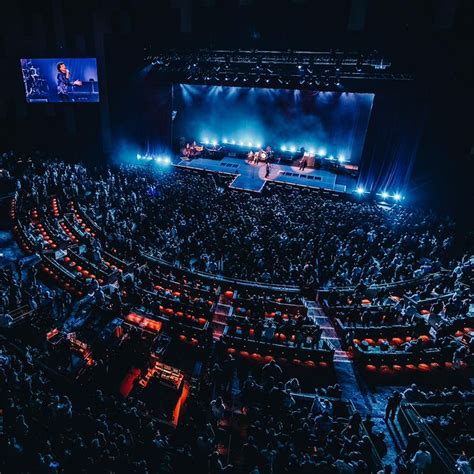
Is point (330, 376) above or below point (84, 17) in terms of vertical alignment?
below

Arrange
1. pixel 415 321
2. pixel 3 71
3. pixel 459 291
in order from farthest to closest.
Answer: pixel 3 71 < pixel 459 291 < pixel 415 321

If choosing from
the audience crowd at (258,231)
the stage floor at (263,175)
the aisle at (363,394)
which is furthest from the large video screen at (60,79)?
the aisle at (363,394)

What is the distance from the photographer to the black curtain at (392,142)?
19422mm

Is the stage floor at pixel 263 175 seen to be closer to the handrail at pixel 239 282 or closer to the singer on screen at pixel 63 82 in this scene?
the singer on screen at pixel 63 82

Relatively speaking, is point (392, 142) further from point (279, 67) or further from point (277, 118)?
point (277, 118)

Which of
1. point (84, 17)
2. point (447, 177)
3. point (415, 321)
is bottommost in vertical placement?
point (415, 321)

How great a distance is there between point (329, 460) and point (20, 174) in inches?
883

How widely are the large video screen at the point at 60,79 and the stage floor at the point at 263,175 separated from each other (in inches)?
341

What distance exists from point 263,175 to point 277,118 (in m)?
6.52

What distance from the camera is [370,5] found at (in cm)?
1784

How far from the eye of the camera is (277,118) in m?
28.2

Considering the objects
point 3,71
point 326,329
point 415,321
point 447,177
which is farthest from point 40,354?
point 3,71

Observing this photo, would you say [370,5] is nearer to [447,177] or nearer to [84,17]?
[447,177]

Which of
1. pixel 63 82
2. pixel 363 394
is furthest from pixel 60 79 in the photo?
pixel 363 394
